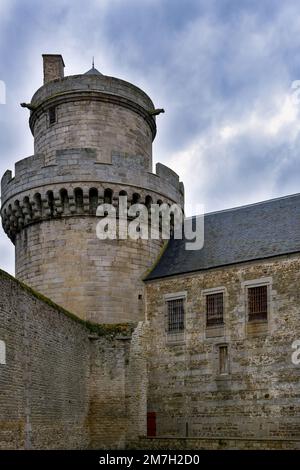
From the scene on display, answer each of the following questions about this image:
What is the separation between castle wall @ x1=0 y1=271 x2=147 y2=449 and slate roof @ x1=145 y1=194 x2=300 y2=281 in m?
3.20

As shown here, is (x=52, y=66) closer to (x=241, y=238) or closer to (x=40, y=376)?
Answer: (x=241, y=238)

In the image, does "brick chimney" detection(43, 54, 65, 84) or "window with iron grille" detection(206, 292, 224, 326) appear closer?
"window with iron grille" detection(206, 292, 224, 326)

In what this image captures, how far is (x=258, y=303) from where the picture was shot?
2372 cm

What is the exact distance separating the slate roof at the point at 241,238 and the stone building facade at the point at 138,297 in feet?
0.22

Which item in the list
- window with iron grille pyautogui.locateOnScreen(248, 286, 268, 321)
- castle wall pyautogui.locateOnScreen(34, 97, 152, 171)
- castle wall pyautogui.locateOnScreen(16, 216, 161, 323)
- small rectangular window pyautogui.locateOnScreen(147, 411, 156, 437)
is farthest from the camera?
castle wall pyautogui.locateOnScreen(34, 97, 152, 171)

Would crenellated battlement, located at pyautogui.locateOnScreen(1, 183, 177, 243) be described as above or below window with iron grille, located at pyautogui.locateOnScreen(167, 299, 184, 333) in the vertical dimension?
above

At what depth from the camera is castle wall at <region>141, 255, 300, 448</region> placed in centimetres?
2247

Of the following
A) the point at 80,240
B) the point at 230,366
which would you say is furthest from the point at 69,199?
the point at 230,366

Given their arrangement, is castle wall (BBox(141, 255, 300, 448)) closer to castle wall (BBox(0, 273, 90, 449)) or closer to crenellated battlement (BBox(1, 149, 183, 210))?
castle wall (BBox(0, 273, 90, 449))

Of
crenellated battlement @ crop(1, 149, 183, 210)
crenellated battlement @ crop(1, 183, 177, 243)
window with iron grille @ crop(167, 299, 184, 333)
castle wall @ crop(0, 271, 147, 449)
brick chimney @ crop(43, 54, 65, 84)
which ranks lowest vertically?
castle wall @ crop(0, 271, 147, 449)

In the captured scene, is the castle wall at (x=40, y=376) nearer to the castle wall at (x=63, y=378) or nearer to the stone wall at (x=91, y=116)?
the castle wall at (x=63, y=378)

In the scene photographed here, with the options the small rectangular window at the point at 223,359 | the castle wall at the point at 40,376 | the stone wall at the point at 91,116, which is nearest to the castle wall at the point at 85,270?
the castle wall at the point at 40,376

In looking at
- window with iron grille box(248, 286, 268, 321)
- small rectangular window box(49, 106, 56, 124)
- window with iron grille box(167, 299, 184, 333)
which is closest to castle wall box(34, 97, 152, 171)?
small rectangular window box(49, 106, 56, 124)
